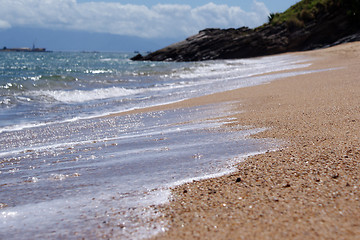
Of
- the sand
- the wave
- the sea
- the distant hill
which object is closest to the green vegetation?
the distant hill

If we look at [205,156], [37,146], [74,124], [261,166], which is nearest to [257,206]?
[261,166]

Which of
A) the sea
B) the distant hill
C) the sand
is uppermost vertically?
the distant hill

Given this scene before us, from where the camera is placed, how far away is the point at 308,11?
40.8 metres

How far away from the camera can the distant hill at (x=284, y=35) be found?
36750mm

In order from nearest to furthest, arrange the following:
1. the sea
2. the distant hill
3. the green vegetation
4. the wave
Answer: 1. the sea
2. the wave
3. the green vegetation
4. the distant hill

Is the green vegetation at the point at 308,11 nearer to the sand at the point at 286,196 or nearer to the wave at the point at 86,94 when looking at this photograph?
the wave at the point at 86,94

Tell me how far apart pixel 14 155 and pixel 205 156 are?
253 cm

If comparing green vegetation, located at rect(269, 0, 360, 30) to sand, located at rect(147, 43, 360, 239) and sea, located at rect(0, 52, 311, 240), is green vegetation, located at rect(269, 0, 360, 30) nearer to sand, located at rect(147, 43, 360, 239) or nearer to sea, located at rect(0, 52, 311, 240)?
sea, located at rect(0, 52, 311, 240)

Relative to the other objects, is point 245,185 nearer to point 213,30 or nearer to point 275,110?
point 275,110

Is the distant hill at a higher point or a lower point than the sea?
higher

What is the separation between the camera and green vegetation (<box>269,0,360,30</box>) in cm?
3584

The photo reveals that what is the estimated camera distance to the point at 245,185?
106 inches

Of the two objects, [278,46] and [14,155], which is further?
[278,46]

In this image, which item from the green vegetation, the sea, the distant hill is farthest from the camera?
the distant hill
